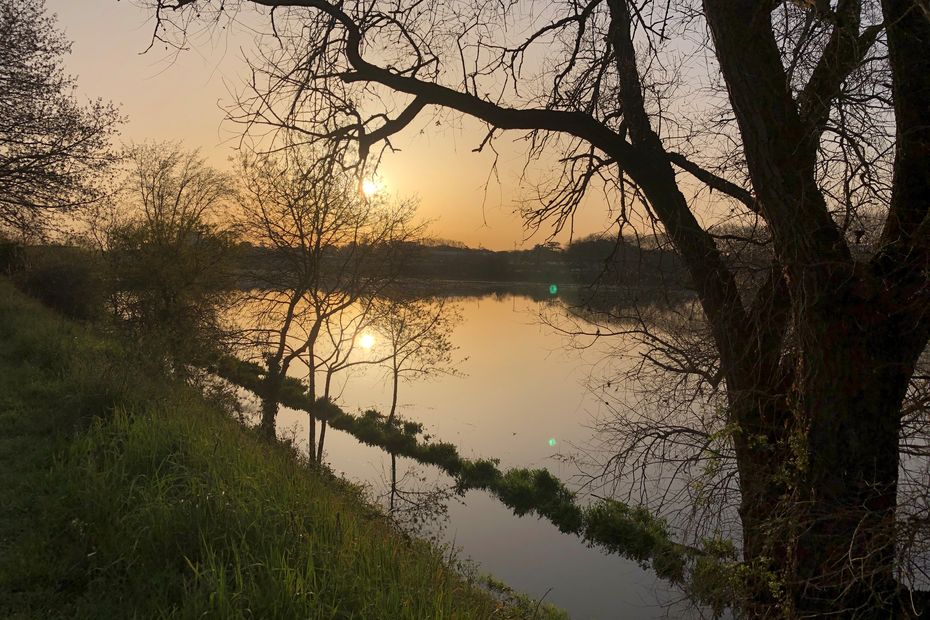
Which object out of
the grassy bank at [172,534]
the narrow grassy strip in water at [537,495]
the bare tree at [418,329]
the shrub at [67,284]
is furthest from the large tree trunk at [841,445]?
the shrub at [67,284]

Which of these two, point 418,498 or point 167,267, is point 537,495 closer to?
point 418,498

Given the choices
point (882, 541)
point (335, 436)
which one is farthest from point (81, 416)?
point (335, 436)

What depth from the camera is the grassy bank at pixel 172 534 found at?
3.41 metres

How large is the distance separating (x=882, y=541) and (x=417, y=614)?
2.84 meters

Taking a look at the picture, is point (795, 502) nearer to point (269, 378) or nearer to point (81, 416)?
point (81, 416)

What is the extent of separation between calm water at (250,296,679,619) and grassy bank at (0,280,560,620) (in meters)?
4.16

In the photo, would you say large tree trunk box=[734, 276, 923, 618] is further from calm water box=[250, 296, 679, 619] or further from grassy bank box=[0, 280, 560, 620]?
calm water box=[250, 296, 679, 619]

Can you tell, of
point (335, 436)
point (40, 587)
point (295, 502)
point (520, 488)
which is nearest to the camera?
point (40, 587)

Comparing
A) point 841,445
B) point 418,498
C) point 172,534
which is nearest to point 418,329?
point 418,498

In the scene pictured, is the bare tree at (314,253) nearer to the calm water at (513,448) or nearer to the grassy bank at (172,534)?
the calm water at (513,448)

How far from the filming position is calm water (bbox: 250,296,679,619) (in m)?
13.2

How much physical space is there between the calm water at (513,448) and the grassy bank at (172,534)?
13.6ft

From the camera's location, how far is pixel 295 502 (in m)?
4.92

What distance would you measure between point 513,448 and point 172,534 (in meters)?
19.0
